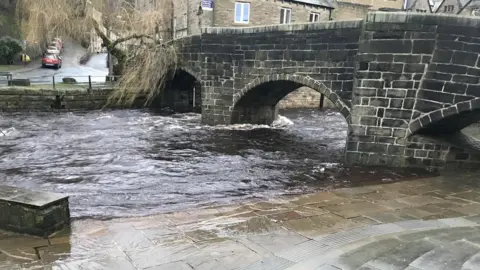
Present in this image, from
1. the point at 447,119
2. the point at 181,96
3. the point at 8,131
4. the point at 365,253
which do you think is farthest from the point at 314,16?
the point at 365,253

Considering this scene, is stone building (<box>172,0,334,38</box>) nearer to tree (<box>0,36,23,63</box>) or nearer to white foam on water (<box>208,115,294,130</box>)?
white foam on water (<box>208,115,294,130</box>)

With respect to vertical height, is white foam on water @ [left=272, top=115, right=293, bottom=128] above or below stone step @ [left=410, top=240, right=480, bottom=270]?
below

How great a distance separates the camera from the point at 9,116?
16.4 metres

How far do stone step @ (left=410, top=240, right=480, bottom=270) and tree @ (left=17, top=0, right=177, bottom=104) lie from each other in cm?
1506

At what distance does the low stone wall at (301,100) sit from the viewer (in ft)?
77.8

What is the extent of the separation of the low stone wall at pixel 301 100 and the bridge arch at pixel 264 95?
5.99 metres

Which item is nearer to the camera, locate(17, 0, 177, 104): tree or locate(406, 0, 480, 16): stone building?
locate(17, 0, 177, 104): tree

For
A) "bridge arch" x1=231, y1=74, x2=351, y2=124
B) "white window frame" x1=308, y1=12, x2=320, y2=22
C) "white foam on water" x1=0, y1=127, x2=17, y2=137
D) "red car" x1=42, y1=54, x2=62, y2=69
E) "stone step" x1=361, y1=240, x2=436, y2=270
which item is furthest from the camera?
"red car" x1=42, y1=54, x2=62, y2=69

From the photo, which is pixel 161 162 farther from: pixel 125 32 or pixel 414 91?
pixel 125 32

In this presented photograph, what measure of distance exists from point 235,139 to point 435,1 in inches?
1531

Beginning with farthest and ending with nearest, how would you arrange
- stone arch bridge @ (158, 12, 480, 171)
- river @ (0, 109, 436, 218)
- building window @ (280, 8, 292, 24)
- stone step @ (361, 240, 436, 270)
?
building window @ (280, 8, 292, 24) → stone arch bridge @ (158, 12, 480, 171) → river @ (0, 109, 436, 218) → stone step @ (361, 240, 436, 270)

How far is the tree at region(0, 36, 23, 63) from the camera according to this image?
29.2 m

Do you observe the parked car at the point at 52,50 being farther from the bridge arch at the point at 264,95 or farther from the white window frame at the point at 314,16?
the bridge arch at the point at 264,95

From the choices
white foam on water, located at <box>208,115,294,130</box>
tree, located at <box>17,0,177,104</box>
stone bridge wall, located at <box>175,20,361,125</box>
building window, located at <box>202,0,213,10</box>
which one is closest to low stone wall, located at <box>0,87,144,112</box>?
tree, located at <box>17,0,177,104</box>
